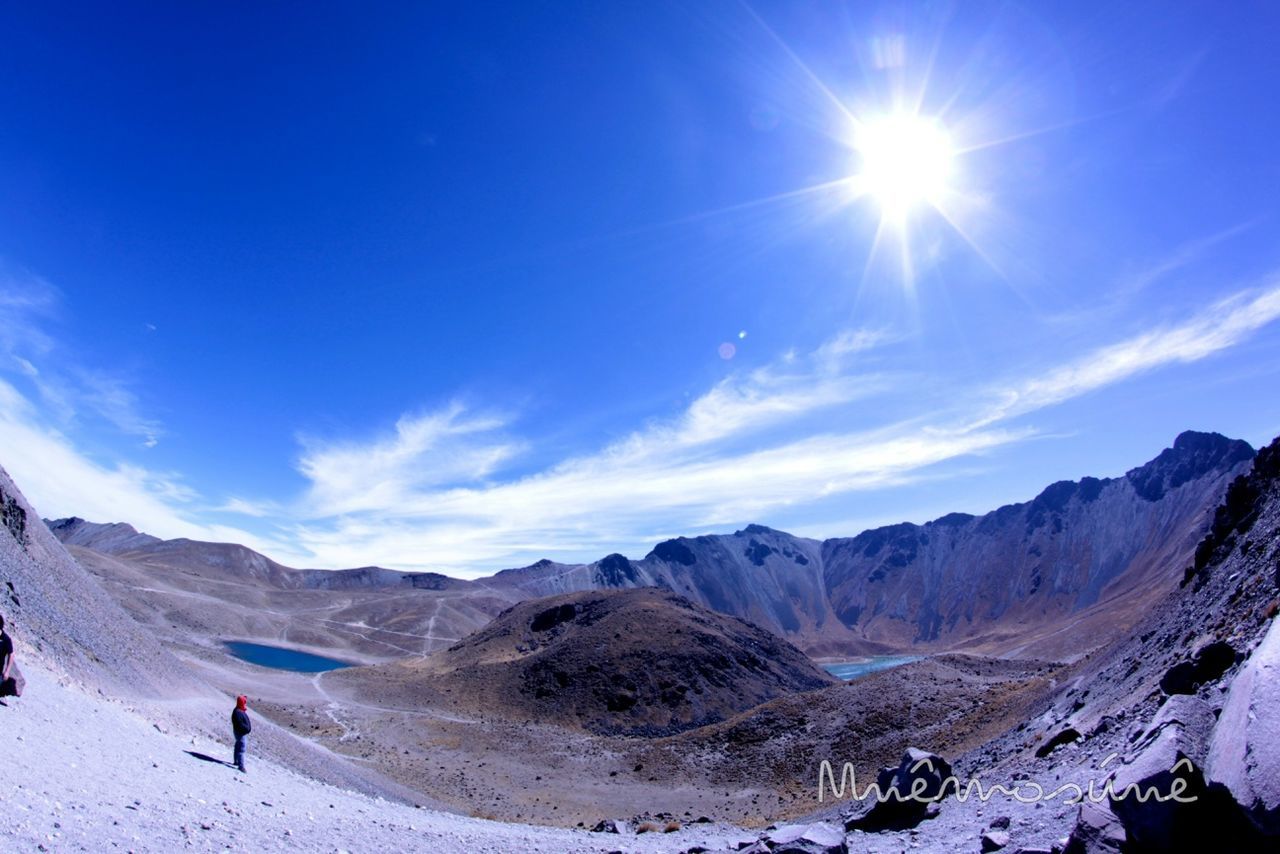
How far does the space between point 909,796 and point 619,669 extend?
169 ft

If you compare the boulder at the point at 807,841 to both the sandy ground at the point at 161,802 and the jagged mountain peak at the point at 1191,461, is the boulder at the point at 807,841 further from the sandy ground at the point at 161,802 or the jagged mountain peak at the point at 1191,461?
the jagged mountain peak at the point at 1191,461

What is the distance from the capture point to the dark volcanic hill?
59000mm

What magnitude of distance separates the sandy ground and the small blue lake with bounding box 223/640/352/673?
10248cm

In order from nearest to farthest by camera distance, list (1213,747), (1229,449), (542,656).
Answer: (1213,747) < (542,656) < (1229,449)

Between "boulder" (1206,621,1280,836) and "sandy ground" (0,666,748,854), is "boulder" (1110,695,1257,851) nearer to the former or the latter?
"boulder" (1206,621,1280,836)

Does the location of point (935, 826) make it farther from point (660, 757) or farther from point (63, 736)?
point (660, 757)

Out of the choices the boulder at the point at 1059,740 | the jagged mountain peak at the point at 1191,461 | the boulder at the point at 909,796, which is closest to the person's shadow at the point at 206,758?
the boulder at the point at 909,796

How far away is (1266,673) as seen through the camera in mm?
8352

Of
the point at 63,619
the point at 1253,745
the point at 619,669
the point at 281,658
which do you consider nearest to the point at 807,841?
the point at 1253,745

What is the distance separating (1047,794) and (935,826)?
2689 mm

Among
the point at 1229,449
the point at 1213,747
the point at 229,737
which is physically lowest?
the point at 229,737

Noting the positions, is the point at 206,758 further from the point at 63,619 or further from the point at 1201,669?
the point at 1201,669

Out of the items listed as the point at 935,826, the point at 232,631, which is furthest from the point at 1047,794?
the point at 232,631

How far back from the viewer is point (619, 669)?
212 ft
